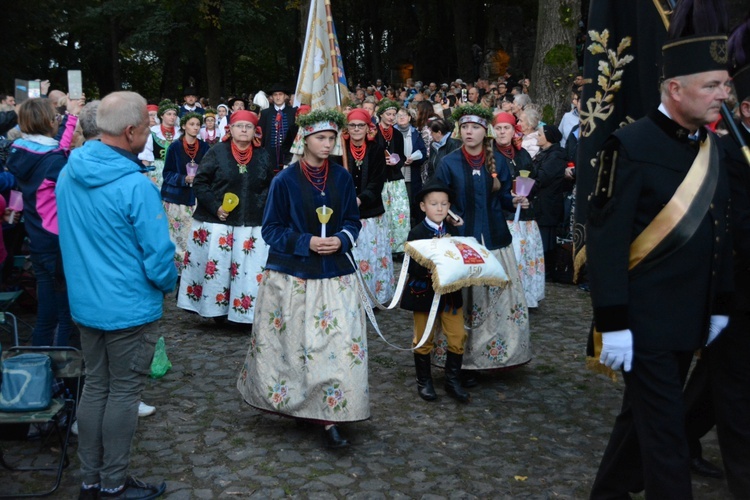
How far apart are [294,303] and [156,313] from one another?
3.67ft

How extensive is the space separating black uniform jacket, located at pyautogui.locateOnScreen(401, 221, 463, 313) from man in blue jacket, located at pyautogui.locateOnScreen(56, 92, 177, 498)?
2240mm

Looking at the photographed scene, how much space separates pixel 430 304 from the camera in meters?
6.12

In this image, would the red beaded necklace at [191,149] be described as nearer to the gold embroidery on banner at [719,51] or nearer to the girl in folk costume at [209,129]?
the girl in folk costume at [209,129]

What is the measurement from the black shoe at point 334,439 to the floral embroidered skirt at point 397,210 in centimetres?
636

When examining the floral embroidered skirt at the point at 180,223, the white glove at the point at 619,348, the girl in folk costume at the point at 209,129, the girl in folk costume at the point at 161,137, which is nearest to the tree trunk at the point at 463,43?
the girl in folk costume at the point at 209,129

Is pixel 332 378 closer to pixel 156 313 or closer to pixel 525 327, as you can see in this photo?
pixel 156 313

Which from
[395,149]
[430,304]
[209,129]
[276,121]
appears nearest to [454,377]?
[430,304]

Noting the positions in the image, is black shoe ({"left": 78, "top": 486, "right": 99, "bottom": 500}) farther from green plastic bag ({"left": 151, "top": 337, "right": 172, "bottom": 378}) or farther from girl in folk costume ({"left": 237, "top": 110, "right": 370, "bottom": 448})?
green plastic bag ({"left": 151, "top": 337, "right": 172, "bottom": 378})

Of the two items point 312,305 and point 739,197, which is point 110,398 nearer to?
point 312,305

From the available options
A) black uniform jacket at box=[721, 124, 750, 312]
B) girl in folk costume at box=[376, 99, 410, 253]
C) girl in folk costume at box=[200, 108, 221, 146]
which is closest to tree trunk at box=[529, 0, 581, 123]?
girl in folk costume at box=[376, 99, 410, 253]

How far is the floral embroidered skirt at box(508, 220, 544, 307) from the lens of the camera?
893 centimetres

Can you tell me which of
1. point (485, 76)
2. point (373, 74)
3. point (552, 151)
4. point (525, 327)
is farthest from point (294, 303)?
point (373, 74)

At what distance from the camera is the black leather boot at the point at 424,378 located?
6.18m

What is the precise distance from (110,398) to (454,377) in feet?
8.86
